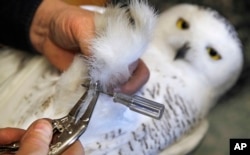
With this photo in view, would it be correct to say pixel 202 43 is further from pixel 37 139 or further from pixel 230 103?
pixel 37 139

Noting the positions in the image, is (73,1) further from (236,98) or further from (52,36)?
(236,98)

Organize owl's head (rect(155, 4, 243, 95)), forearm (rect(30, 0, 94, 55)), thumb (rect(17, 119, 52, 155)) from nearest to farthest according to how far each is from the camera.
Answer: thumb (rect(17, 119, 52, 155)), forearm (rect(30, 0, 94, 55)), owl's head (rect(155, 4, 243, 95))

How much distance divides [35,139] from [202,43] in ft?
1.16

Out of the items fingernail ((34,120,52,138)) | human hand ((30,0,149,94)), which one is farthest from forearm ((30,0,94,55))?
fingernail ((34,120,52,138))

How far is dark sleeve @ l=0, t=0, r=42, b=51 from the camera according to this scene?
0.65 meters

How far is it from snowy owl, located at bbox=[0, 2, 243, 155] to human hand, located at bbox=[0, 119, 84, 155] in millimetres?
82

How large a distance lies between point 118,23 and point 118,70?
0.18 ft

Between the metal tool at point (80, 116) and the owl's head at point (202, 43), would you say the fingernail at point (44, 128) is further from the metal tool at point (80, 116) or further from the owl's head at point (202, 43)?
the owl's head at point (202, 43)

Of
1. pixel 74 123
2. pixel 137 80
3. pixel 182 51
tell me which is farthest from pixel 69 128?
pixel 182 51

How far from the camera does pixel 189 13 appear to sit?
73cm

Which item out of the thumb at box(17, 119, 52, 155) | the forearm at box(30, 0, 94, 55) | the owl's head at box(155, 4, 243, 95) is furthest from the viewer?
the owl's head at box(155, 4, 243, 95)

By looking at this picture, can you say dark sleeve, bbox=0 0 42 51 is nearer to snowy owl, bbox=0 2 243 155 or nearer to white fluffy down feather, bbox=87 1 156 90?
snowy owl, bbox=0 2 243 155

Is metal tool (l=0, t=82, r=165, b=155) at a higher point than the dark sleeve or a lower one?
lower

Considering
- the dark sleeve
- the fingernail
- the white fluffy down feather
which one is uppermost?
the dark sleeve
